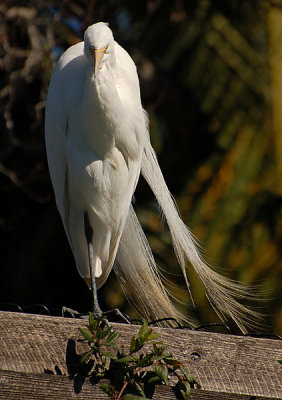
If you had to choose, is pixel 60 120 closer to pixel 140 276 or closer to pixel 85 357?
pixel 140 276

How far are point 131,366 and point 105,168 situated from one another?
44.0 inches

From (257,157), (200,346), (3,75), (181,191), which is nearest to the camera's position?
(200,346)

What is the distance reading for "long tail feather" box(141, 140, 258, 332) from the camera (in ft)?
6.84

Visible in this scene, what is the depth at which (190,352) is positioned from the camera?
4.01 feet

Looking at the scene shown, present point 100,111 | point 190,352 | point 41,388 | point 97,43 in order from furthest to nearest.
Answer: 1. point 100,111
2. point 97,43
3. point 190,352
4. point 41,388

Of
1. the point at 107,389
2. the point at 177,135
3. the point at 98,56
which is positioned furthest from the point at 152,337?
the point at 177,135

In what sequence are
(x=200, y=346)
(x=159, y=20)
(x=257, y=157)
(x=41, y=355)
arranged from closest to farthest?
(x=41, y=355)
(x=200, y=346)
(x=257, y=157)
(x=159, y=20)

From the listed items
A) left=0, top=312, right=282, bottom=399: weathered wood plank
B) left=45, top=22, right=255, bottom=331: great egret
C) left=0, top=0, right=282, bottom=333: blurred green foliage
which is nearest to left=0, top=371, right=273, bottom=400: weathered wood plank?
left=0, top=312, right=282, bottom=399: weathered wood plank

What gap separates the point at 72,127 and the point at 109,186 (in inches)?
8.6

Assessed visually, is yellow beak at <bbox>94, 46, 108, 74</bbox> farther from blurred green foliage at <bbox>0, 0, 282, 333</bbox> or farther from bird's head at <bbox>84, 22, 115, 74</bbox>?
blurred green foliage at <bbox>0, 0, 282, 333</bbox>

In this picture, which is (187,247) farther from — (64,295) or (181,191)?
(64,295)

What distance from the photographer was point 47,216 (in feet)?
12.8

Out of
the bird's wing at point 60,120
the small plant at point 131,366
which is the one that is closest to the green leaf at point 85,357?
the small plant at point 131,366

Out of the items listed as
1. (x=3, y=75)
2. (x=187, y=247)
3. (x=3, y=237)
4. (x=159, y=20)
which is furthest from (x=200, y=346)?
(x=3, y=237)
